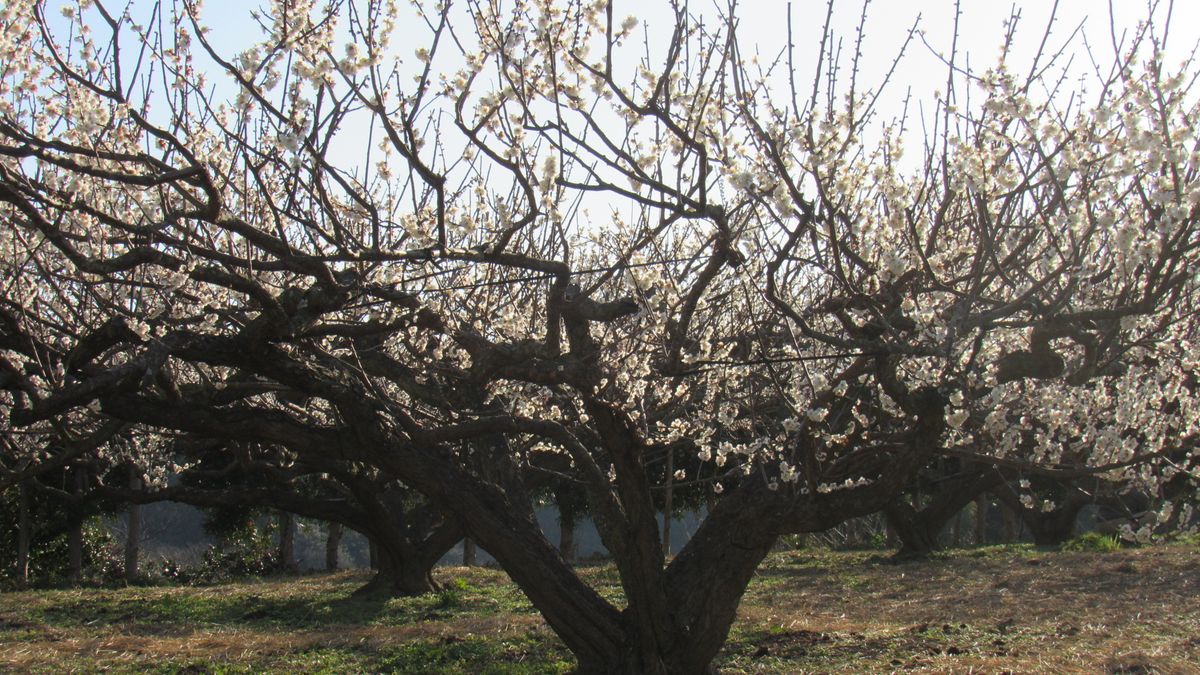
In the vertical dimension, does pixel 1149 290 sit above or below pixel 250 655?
above

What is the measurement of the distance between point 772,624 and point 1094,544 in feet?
25.8

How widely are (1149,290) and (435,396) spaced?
13.1 ft

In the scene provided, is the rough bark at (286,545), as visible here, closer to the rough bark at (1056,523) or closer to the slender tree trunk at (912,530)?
the slender tree trunk at (912,530)

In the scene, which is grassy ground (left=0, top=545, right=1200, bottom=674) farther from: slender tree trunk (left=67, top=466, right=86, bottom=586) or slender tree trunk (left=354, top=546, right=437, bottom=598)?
slender tree trunk (left=67, top=466, right=86, bottom=586)

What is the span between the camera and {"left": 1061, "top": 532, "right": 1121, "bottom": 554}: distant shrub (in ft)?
43.9

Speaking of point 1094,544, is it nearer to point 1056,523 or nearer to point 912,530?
point 1056,523

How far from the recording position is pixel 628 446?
585cm

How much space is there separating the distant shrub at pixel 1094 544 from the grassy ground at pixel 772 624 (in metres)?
0.76

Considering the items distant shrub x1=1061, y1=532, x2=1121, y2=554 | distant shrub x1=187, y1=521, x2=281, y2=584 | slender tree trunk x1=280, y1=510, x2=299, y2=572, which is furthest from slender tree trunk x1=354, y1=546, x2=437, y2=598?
distant shrub x1=1061, y1=532, x2=1121, y2=554

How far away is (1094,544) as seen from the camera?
1394cm

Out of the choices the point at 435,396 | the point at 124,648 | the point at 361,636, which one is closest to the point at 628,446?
the point at 435,396

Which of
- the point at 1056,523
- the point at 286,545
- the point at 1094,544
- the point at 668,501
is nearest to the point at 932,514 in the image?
the point at 1094,544

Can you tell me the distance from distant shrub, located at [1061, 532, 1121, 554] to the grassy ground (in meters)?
0.76

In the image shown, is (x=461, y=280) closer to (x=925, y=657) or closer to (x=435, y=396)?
(x=435, y=396)
